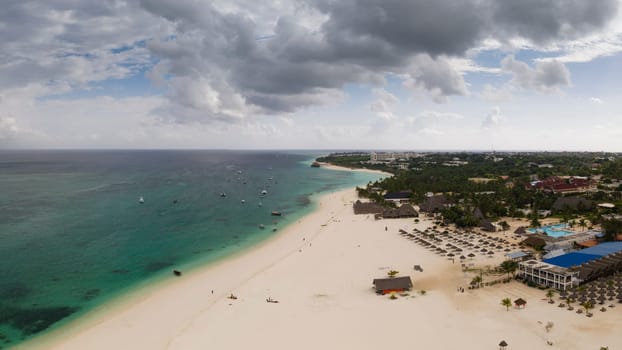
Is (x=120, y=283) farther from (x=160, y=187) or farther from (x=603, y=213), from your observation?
(x=160, y=187)

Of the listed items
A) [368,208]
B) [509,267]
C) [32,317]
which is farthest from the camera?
[368,208]

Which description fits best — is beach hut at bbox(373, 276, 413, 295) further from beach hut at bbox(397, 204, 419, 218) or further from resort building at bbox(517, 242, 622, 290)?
beach hut at bbox(397, 204, 419, 218)

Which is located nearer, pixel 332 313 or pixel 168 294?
pixel 332 313

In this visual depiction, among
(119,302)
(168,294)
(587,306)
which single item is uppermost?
(587,306)

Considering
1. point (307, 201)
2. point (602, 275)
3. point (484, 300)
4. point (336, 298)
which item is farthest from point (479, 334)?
point (307, 201)

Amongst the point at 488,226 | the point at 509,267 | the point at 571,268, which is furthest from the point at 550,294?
the point at 488,226

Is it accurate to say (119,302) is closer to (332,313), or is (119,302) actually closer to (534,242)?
(332,313)

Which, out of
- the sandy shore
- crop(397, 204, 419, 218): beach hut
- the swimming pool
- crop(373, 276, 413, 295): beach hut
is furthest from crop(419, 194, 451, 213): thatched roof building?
crop(373, 276, 413, 295): beach hut
